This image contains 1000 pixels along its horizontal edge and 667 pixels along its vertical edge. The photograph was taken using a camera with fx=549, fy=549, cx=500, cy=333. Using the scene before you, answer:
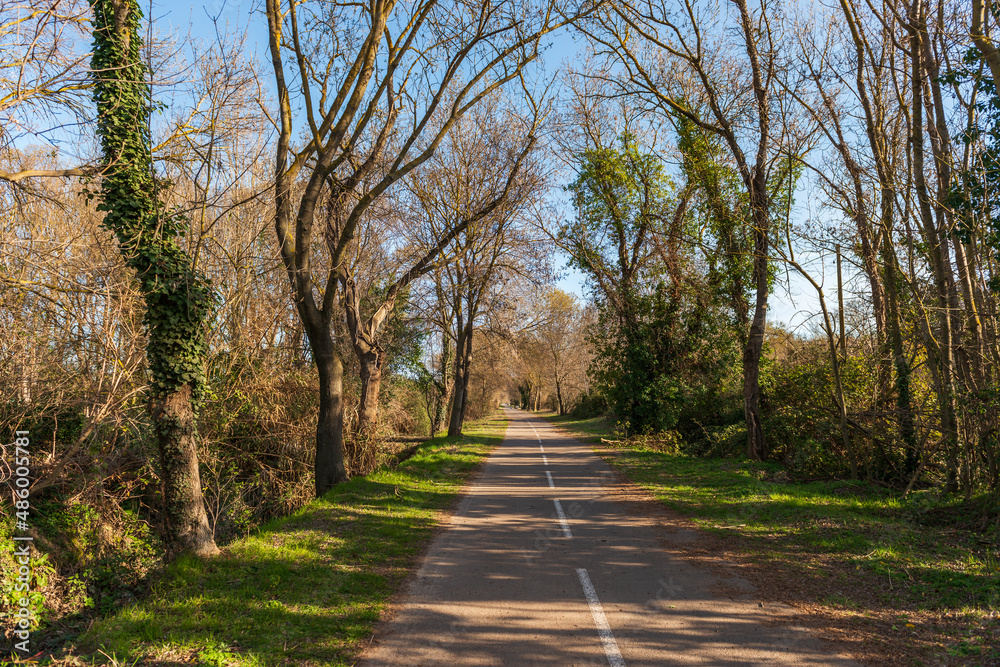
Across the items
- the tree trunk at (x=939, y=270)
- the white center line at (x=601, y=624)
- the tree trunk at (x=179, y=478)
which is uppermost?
the tree trunk at (x=939, y=270)

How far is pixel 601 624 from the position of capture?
5.25 meters

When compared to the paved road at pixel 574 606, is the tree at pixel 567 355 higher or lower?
higher

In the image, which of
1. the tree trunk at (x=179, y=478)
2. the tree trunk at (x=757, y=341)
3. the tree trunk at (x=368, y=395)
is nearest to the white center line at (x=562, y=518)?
the tree trunk at (x=179, y=478)

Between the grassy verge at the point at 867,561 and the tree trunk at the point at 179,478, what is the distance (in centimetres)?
725

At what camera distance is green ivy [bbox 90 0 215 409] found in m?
7.30

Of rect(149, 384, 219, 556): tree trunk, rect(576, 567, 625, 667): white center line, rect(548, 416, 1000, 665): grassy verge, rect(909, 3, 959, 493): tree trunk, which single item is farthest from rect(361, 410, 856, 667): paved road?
rect(909, 3, 959, 493): tree trunk

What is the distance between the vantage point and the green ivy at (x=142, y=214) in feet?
24.0

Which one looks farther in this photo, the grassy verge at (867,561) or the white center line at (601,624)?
the grassy verge at (867,561)

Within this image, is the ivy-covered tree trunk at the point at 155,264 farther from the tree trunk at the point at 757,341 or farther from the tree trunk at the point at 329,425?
the tree trunk at the point at 757,341

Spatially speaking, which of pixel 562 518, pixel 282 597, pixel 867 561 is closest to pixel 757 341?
pixel 562 518

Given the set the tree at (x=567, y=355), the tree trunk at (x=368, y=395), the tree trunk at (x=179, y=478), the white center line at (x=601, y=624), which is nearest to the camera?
the white center line at (x=601, y=624)

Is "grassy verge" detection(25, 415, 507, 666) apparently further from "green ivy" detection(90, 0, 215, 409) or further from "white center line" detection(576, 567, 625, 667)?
"green ivy" detection(90, 0, 215, 409)

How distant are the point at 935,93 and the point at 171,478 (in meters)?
13.7

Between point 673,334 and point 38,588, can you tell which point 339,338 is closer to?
point 673,334
